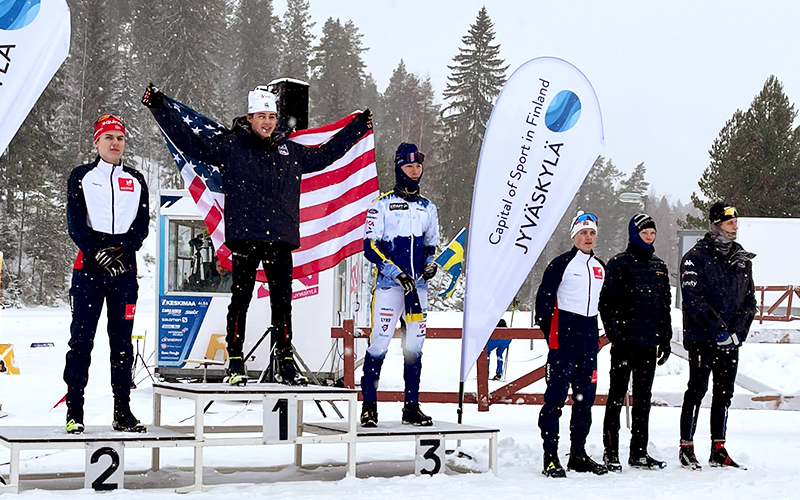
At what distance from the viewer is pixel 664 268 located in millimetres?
7582

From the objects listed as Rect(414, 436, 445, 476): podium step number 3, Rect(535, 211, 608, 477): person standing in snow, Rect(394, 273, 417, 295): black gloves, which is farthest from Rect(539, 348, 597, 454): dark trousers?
Rect(394, 273, 417, 295): black gloves

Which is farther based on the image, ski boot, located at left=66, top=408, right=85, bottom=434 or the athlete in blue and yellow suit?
the athlete in blue and yellow suit

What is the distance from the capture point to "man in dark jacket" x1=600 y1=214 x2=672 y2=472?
7277mm

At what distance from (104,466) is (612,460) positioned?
4006mm

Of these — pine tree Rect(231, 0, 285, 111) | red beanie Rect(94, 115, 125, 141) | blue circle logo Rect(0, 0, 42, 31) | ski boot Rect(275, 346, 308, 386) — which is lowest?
ski boot Rect(275, 346, 308, 386)

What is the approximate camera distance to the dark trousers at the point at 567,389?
6.93 metres

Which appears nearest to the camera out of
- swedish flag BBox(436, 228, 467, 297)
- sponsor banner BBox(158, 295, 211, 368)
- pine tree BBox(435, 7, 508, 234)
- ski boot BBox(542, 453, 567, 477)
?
ski boot BBox(542, 453, 567, 477)

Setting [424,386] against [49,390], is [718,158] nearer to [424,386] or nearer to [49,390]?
[424,386]

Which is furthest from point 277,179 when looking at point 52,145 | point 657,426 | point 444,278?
point 444,278

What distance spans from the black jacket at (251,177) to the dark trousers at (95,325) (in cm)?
86

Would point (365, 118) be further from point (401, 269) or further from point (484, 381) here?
point (484, 381)

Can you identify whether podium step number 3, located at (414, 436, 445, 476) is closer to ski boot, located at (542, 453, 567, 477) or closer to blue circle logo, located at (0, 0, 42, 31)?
ski boot, located at (542, 453, 567, 477)

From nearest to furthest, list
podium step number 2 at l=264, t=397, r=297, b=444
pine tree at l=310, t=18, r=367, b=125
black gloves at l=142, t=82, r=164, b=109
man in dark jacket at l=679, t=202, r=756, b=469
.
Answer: black gloves at l=142, t=82, r=164, b=109 < podium step number 2 at l=264, t=397, r=297, b=444 < man in dark jacket at l=679, t=202, r=756, b=469 < pine tree at l=310, t=18, r=367, b=125

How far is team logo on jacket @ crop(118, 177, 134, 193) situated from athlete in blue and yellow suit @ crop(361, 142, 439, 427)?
1898 mm
